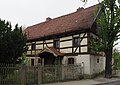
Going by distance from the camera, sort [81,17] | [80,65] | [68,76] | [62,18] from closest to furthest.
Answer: [68,76]
[80,65]
[81,17]
[62,18]

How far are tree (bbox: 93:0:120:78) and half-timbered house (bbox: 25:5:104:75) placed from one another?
1.18 meters

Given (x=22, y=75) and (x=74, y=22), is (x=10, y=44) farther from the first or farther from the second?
(x=74, y=22)

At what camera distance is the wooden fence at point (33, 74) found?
16516mm

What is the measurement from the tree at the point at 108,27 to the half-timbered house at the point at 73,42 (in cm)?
118

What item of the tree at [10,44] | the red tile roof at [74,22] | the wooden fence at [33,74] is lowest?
the wooden fence at [33,74]

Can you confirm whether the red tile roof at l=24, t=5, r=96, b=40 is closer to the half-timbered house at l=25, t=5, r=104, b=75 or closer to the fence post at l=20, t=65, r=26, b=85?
the half-timbered house at l=25, t=5, r=104, b=75

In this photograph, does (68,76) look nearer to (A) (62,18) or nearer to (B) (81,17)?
(B) (81,17)

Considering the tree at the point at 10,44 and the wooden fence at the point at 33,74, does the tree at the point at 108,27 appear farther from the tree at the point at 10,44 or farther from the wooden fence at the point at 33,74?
the tree at the point at 10,44

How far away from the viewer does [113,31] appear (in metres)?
25.5

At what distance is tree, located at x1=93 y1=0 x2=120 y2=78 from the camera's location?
83.8 feet

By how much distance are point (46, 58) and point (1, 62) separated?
564 inches

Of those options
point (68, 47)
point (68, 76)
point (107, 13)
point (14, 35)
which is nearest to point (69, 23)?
point (68, 47)

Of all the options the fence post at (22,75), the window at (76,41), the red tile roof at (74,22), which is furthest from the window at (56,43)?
the fence post at (22,75)

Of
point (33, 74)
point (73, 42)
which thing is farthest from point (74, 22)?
point (33, 74)
